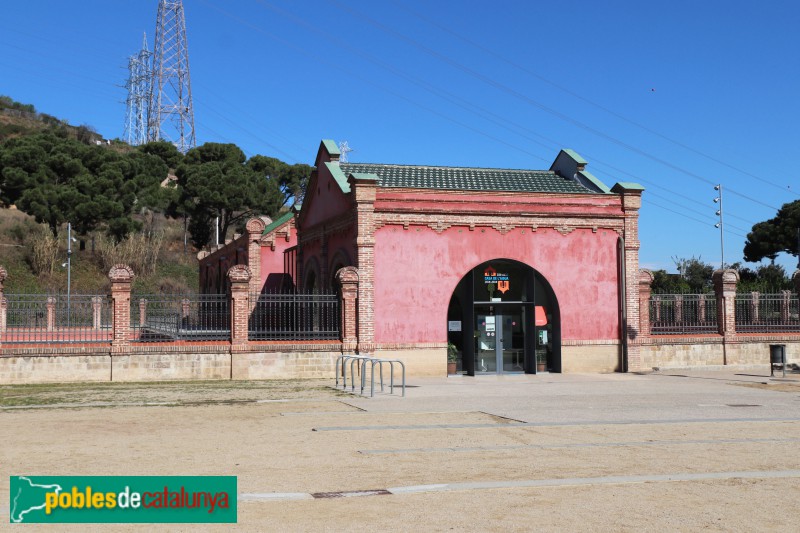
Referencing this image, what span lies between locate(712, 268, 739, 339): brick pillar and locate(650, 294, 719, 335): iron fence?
222 millimetres

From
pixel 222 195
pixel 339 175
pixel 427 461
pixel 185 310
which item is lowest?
pixel 427 461

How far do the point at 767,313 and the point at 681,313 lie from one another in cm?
355

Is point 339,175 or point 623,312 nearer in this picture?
point 623,312

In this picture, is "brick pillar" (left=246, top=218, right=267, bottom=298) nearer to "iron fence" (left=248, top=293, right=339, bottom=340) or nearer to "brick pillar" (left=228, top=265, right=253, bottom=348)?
"iron fence" (left=248, top=293, right=339, bottom=340)

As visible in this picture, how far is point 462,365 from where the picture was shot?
24.7 metres

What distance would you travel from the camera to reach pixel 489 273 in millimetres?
25000

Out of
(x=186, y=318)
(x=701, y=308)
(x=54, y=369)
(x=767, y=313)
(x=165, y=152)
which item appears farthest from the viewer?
(x=165, y=152)

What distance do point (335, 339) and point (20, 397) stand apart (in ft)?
29.5

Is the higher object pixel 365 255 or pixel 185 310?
pixel 365 255

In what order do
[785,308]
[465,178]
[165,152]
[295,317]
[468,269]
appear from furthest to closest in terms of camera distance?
[165,152] < [785,308] < [465,178] < [468,269] < [295,317]

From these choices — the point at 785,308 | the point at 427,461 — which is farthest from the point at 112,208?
the point at 427,461

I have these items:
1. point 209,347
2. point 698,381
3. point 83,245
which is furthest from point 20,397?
point 83,245

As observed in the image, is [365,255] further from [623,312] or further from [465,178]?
[623,312]

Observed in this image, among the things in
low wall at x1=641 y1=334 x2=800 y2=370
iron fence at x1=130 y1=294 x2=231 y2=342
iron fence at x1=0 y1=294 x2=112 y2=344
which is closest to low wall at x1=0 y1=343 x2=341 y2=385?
iron fence at x1=0 y1=294 x2=112 y2=344
